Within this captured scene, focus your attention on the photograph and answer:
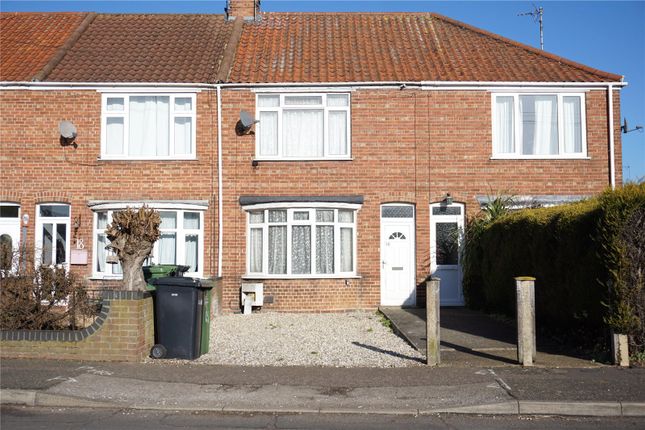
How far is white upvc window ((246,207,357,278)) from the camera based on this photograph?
15.0m

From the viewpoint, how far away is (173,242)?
603 inches

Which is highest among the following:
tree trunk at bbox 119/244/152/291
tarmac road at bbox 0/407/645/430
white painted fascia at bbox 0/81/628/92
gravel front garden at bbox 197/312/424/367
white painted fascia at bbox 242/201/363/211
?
white painted fascia at bbox 0/81/628/92

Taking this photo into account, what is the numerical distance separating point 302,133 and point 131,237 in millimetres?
6753

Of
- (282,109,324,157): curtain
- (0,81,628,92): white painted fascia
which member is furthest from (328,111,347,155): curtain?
(0,81,628,92): white painted fascia

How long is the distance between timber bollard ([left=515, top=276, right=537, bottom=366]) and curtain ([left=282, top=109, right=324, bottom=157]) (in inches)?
293

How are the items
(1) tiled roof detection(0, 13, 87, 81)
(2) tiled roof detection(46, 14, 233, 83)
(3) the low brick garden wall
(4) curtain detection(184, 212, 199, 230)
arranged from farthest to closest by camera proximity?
(1) tiled roof detection(0, 13, 87, 81) < (2) tiled roof detection(46, 14, 233, 83) < (4) curtain detection(184, 212, 199, 230) < (3) the low brick garden wall

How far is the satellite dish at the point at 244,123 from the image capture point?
15.0 meters

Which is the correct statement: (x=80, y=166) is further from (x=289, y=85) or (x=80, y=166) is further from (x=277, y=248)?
(x=289, y=85)

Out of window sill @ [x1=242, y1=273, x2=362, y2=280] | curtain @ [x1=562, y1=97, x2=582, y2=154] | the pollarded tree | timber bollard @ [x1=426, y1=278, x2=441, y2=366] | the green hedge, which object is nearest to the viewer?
the green hedge

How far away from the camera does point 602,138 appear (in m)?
15.5

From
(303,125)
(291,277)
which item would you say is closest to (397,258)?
(291,277)

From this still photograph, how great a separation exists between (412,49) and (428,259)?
5.89 meters

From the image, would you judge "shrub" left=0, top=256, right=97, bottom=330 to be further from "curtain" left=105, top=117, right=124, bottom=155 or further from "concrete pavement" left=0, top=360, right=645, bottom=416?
"curtain" left=105, top=117, right=124, bottom=155

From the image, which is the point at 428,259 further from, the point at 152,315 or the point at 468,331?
the point at 152,315
